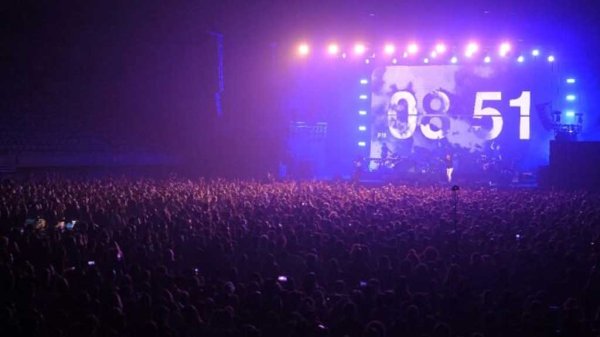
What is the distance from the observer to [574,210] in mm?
13992

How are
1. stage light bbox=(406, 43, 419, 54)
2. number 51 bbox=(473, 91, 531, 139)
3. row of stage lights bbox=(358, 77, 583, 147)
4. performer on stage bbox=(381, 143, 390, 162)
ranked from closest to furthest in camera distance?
1. stage light bbox=(406, 43, 419, 54)
2. number 51 bbox=(473, 91, 531, 139)
3. performer on stage bbox=(381, 143, 390, 162)
4. row of stage lights bbox=(358, 77, 583, 147)

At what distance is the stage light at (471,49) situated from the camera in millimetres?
27378

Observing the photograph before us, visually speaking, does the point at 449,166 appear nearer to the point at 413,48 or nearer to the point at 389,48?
the point at 413,48

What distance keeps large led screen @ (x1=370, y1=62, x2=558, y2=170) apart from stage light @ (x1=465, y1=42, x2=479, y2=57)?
2.57 feet

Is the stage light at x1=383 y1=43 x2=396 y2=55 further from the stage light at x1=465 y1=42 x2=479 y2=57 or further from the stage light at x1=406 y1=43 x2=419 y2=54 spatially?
the stage light at x1=465 y1=42 x2=479 y2=57

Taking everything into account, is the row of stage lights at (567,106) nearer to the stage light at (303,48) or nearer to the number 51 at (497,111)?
the number 51 at (497,111)

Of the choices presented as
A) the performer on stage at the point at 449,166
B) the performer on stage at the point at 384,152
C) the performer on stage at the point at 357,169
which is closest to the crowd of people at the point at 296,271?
the performer on stage at the point at 449,166

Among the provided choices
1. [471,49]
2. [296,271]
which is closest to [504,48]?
[471,49]

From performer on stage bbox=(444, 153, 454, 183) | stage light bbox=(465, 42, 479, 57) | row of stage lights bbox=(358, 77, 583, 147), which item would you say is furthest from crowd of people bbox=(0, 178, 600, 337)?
row of stage lights bbox=(358, 77, 583, 147)

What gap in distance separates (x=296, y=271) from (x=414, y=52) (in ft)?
75.2

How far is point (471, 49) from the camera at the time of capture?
27891 millimetres

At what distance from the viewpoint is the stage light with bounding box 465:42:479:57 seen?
27.4 m

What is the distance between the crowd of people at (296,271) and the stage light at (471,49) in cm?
1545

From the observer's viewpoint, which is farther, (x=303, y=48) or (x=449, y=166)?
(x=303, y=48)
